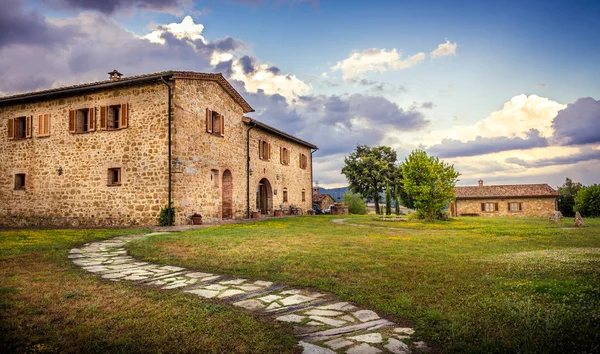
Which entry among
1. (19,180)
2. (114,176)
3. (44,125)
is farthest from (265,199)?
(19,180)

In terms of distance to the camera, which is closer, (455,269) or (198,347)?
(198,347)

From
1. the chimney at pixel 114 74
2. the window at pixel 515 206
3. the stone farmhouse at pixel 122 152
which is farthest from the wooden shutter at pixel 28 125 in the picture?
the window at pixel 515 206

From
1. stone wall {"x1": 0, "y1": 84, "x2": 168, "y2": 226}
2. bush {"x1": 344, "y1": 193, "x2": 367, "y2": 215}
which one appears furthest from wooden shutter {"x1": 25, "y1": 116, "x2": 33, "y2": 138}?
bush {"x1": 344, "y1": 193, "x2": 367, "y2": 215}

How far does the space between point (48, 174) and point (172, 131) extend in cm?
739

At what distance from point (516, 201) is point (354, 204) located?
17.9 m

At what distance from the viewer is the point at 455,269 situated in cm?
562

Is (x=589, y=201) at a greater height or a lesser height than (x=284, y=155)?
lesser

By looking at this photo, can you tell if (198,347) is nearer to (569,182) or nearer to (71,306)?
(71,306)

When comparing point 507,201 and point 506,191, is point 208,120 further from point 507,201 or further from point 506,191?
point 506,191

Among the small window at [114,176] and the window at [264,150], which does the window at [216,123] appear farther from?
the small window at [114,176]

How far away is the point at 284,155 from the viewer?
25906 millimetres

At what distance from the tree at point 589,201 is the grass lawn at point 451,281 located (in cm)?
2896

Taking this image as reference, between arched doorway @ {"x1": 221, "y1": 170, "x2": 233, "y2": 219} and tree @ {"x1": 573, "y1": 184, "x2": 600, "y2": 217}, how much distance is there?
3186 cm

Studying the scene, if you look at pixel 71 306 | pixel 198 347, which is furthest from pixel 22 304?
pixel 198 347
